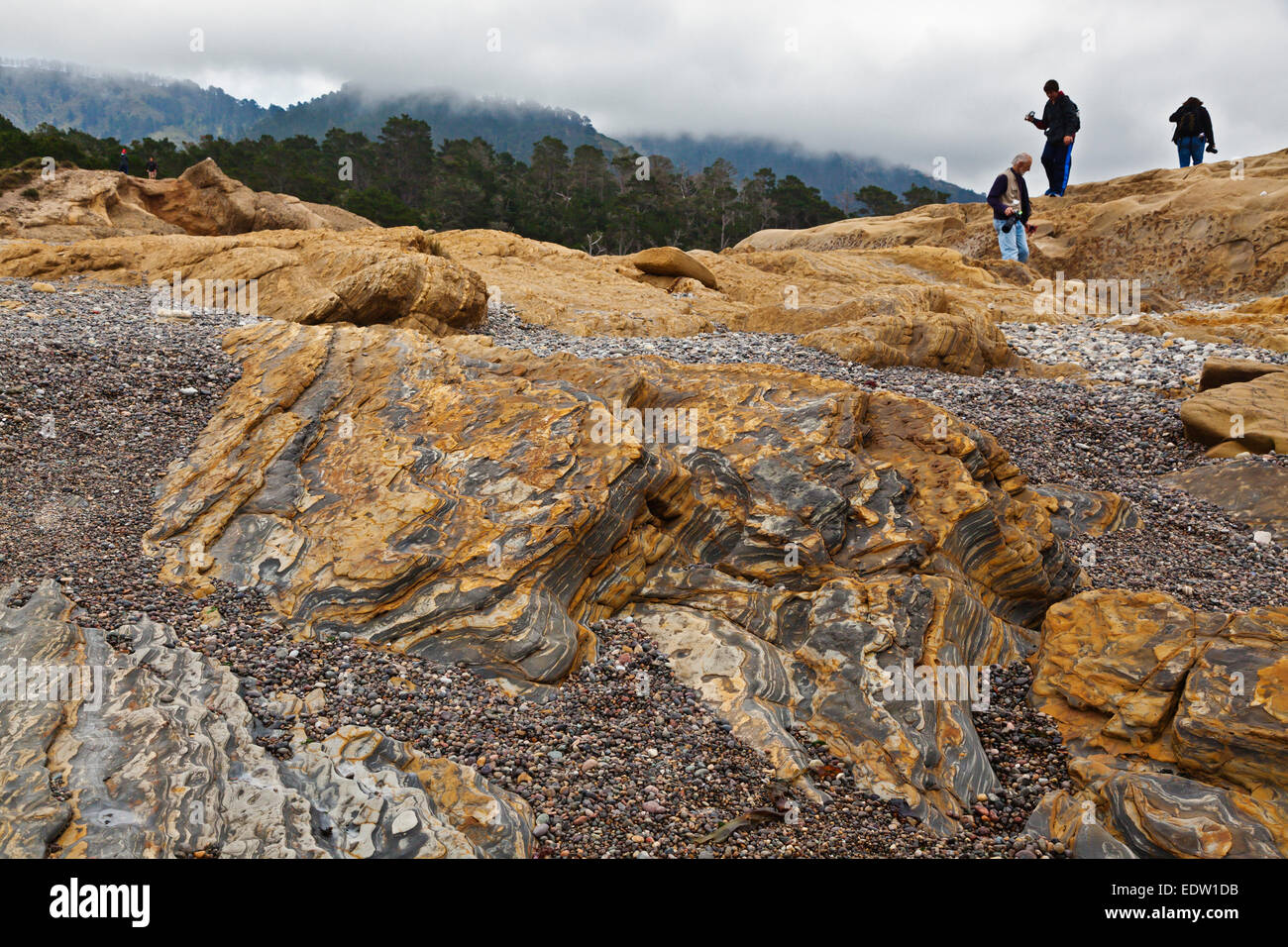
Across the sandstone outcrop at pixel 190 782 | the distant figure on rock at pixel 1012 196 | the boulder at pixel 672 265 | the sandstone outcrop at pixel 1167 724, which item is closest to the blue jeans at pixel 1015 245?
the distant figure on rock at pixel 1012 196

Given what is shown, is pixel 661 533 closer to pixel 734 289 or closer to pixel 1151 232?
pixel 734 289

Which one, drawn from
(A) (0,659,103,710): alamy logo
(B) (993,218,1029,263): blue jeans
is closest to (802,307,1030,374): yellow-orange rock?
(B) (993,218,1029,263): blue jeans

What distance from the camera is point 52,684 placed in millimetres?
5645

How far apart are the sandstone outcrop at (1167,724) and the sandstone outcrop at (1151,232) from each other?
24103mm

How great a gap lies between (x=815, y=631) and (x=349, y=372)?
7205mm

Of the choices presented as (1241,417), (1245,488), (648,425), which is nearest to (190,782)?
(648,425)

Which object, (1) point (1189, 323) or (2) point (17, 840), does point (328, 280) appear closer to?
(2) point (17, 840)

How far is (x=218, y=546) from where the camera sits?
810 cm

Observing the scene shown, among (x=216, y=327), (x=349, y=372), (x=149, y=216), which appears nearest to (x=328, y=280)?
(x=216, y=327)

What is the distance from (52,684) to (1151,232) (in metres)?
34.1

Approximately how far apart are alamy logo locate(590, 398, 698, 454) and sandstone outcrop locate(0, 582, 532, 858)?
4.32 metres

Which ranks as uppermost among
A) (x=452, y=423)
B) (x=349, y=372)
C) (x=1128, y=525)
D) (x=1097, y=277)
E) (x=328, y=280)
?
(x=1097, y=277)

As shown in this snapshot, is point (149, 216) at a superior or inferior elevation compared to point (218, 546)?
superior

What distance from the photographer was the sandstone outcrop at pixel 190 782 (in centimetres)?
458
